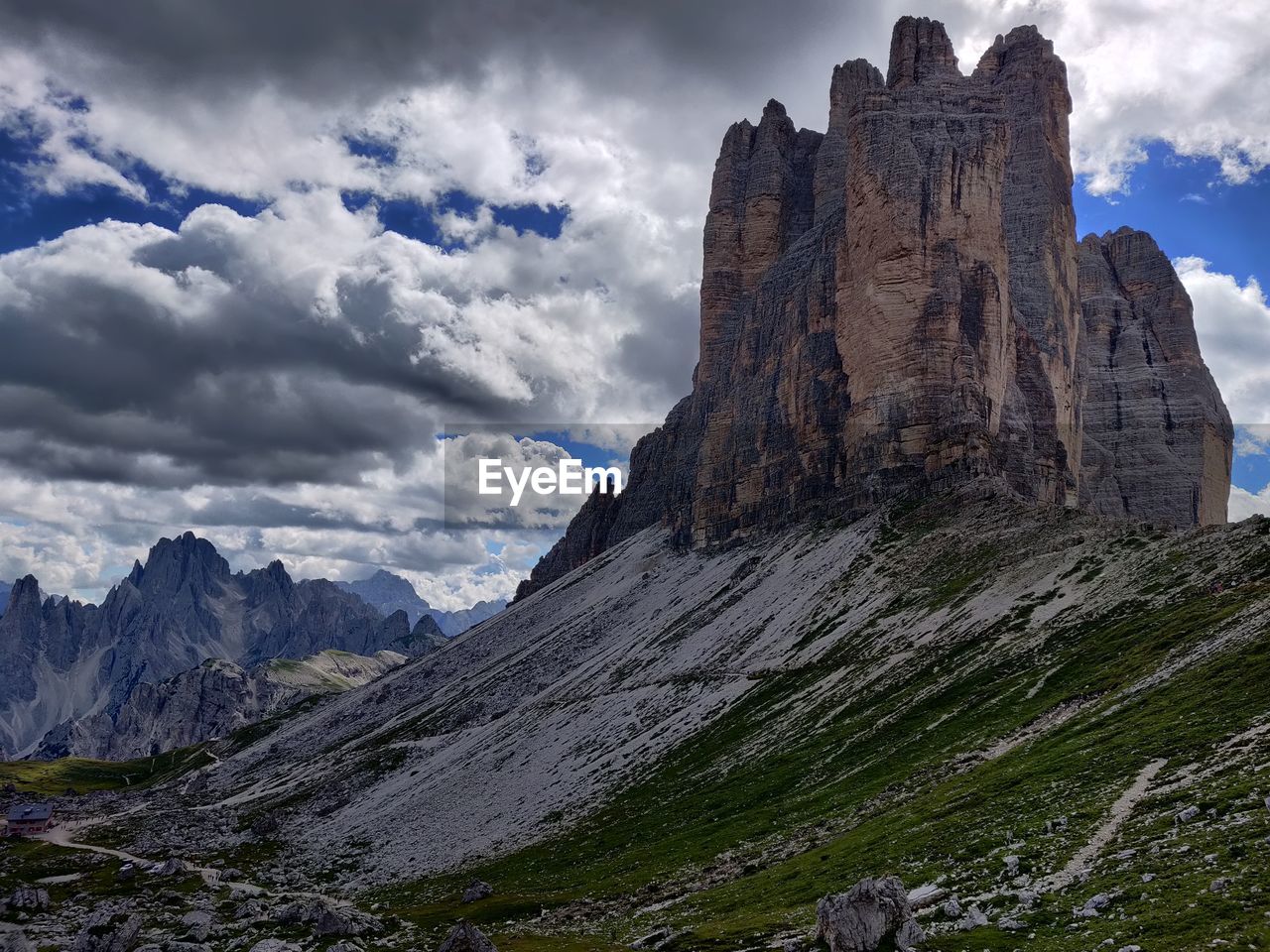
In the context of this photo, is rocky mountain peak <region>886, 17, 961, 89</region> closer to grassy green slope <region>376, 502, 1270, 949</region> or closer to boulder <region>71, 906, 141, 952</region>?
grassy green slope <region>376, 502, 1270, 949</region>

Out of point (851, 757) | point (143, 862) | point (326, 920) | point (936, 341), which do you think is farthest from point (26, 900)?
point (936, 341)

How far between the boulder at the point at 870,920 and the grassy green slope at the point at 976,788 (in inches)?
41.3

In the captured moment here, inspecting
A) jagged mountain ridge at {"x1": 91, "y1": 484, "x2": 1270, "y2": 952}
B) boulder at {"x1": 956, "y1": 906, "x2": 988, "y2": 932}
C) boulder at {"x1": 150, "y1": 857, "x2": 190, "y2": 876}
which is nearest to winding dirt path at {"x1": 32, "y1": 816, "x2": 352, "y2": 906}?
boulder at {"x1": 150, "y1": 857, "x2": 190, "y2": 876}

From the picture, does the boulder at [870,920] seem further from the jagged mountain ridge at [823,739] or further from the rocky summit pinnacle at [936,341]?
the rocky summit pinnacle at [936,341]

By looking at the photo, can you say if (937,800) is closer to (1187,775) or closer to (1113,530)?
(1187,775)

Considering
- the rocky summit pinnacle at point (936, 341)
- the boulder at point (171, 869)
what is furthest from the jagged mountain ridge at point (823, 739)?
the rocky summit pinnacle at point (936, 341)

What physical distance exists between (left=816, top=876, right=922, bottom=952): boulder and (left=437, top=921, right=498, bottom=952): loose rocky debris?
1654 centimetres

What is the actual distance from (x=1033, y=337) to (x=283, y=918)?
510 ft

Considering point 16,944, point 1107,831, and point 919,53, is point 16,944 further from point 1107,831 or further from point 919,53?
point 919,53

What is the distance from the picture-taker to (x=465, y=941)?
3778 centimetres

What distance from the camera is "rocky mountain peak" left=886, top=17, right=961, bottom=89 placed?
557 feet

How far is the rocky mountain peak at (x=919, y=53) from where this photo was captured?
557 ft

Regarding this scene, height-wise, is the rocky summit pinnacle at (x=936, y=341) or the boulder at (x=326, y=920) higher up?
the rocky summit pinnacle at (x=936, y=341)

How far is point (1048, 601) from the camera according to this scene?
7750 cm
